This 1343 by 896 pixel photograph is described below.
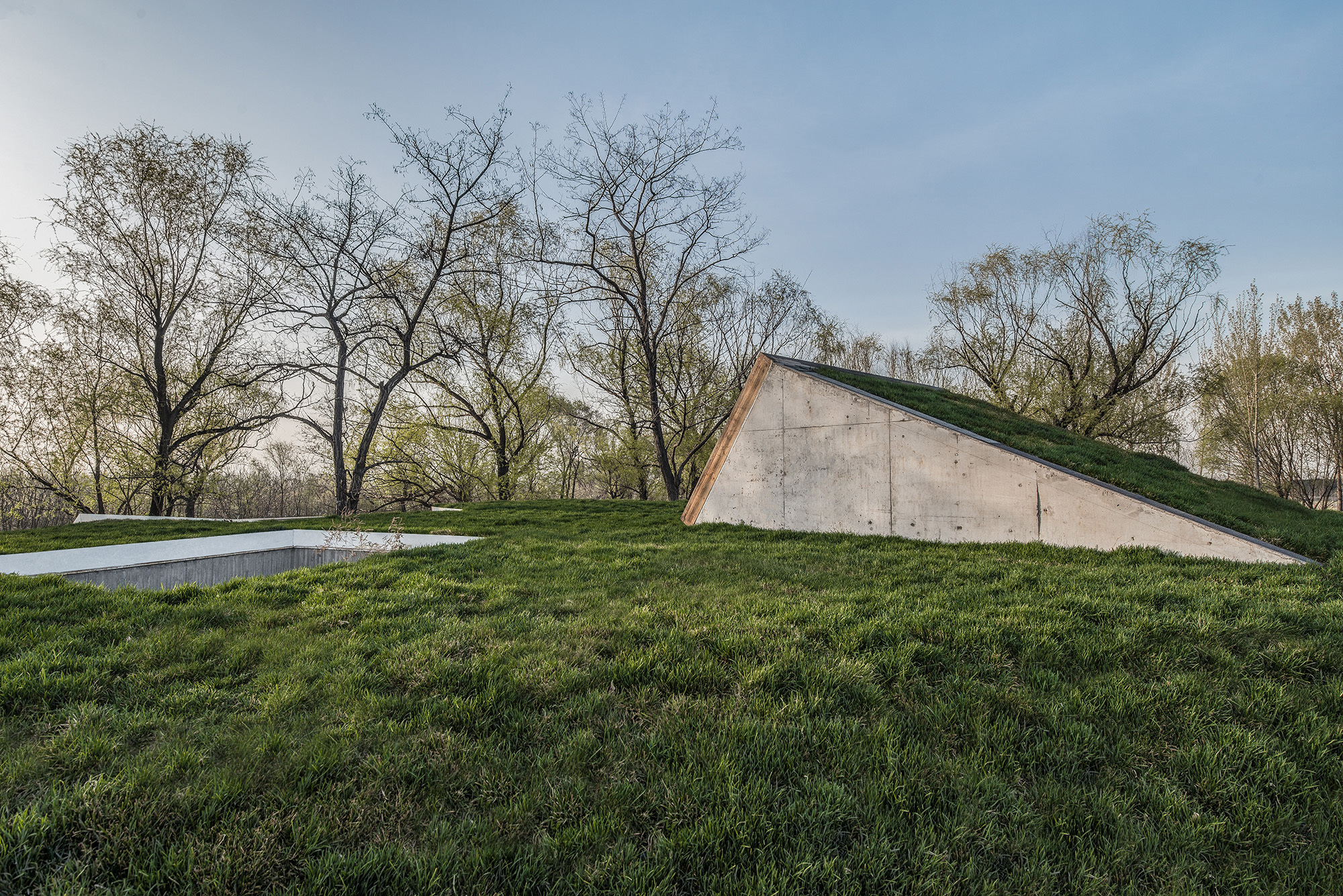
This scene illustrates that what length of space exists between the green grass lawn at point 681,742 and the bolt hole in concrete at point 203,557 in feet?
7.87

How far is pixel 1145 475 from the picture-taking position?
9727mm

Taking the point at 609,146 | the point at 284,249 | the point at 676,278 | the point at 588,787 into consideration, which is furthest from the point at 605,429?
the point at 588,787

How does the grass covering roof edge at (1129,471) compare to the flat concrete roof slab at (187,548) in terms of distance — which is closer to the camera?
the flat concrete roof slab at (187,548)

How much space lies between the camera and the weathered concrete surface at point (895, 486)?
7059mm

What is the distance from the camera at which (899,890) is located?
191 cm

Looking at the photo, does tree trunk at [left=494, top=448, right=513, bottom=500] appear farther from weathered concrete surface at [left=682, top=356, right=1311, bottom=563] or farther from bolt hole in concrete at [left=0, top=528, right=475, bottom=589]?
weathered concrete surface at [left=682, top=356, right=1311, bottom=563]

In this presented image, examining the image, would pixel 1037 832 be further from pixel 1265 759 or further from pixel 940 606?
pixel 940 606

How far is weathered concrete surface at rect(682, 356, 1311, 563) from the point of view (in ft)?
23.2

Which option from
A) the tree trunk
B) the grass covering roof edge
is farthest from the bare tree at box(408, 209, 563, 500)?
the grass covering roof edge

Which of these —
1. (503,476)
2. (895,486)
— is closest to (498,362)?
(503,476)

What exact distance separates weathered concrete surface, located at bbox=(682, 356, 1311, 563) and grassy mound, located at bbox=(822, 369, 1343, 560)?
101 cm

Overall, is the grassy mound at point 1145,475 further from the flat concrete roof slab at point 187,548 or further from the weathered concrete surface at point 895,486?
the flat concrete roof slab at point 187,548

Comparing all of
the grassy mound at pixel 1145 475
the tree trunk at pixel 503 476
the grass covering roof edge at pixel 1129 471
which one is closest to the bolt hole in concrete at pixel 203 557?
the grass covering roof edge at pixel 1129 471

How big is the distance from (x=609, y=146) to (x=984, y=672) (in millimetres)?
19251
